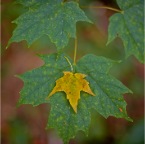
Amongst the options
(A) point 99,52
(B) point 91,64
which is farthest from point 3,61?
(B) point 91,64

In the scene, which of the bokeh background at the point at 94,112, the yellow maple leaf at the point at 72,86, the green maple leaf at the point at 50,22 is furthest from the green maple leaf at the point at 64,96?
the bokeh background at the point at 94,112

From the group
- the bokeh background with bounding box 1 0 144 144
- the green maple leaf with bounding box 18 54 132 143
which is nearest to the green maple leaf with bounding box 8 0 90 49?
the green maple leaf with bounding box 18 54 132 143

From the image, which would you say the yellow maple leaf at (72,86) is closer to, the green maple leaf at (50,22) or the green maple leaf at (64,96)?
the green maple leaf at (64,96)

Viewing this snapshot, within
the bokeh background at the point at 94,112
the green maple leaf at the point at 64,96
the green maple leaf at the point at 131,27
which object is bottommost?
the bokeh background at the point at 94,112

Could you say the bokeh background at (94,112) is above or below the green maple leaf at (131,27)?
below

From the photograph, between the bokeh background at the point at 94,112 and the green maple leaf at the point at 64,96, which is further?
the bokeh background at the point at 94,112

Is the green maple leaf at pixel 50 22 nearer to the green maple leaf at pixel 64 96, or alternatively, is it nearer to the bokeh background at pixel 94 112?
the green maple leaf at pixel 64 96
